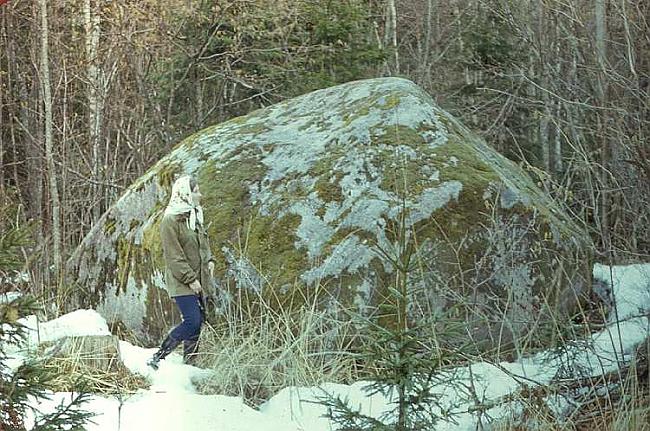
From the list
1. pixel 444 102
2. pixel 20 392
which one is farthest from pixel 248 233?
pixel 444 102

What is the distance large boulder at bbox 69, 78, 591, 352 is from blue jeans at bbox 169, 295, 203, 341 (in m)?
0.43

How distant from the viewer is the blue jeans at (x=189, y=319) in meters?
7.18

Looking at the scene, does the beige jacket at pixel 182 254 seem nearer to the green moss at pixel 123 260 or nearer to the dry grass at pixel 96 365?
the dry grass at pixel 96 365

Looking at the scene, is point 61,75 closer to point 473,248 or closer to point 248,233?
point 248,233

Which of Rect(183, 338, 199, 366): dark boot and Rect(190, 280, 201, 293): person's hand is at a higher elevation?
Rect(190, 280, 201, 293): person's hand

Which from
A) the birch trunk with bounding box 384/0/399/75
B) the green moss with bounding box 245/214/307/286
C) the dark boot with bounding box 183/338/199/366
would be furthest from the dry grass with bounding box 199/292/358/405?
the birch trunk with bounding box 384/0/399/75

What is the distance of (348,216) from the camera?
7516mm

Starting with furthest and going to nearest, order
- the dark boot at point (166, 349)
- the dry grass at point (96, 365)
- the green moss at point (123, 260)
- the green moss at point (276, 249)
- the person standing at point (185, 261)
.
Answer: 1. the green moss at point (123, 260)
2. the green moss at point (276, 249)
3. the person standing at point (185, 261)
4. the dark boot at point (166, 349)
5. the dry grass at point (96, 365)

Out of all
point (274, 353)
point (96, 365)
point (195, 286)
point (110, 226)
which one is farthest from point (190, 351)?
point (110, 226)

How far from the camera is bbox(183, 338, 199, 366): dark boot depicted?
7.22 m

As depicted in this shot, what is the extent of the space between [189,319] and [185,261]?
0.44 metres

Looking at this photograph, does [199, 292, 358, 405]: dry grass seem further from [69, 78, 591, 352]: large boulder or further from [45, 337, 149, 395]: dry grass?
[45, 337, 149, 395]: dry grass

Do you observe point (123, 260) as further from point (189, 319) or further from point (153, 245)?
point (189, 319)

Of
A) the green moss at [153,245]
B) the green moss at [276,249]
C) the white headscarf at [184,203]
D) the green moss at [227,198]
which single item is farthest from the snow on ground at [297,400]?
the green moss at [153,245]
